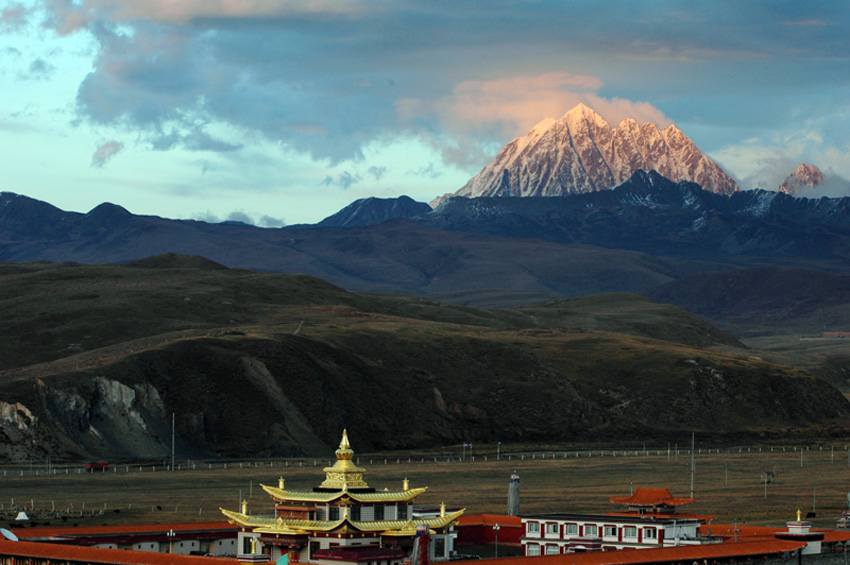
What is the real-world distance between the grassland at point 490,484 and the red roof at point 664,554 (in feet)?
97.4

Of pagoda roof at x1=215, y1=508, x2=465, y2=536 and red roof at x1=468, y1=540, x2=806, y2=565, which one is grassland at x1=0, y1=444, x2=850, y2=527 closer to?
red roof at x1=468, y1=540, x2=806, y2=565

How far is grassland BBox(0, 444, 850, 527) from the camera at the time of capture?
12000cm

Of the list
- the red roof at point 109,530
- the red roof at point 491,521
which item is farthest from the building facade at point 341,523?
the red roof at point 491,521

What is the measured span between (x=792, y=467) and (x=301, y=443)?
63940 millimetres

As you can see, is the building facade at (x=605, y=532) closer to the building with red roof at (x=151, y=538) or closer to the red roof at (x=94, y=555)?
the building with red roof at (x=151, y=538)

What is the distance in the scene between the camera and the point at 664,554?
75.1 metres

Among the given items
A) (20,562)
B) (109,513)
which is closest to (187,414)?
(109,513)

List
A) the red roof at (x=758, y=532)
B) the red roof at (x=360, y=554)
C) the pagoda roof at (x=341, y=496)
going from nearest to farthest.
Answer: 1. the red roof at (x=360, y=554)
2. the pagoda roof at (x=341, y=496)
3. the red roof at (x=758, y=532)

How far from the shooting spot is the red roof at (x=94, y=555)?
71.6 meters

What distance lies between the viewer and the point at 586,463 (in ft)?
594

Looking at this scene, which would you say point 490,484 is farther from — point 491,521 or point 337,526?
point 337,526

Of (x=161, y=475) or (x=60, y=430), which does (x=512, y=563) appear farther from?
(x=60, y=430)

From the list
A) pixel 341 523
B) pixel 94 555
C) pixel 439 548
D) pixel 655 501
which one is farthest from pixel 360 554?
pixel 655 501

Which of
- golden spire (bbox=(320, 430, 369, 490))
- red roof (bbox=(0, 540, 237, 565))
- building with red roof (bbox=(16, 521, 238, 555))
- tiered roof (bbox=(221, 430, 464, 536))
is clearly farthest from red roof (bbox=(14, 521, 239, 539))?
golden spire (bbox=(320, 430, 369, 490))
